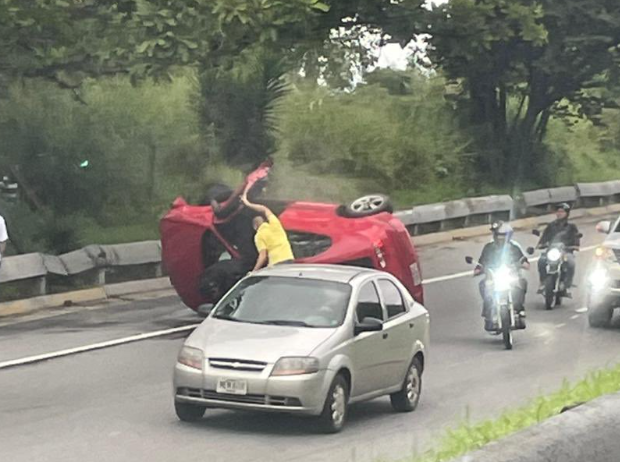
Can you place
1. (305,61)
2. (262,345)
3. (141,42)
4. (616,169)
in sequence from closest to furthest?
(262,345), (141,42), (305,61), (616,169)

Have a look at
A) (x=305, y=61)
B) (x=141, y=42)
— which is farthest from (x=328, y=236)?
(x=305, y=61)

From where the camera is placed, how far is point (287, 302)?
1351cm

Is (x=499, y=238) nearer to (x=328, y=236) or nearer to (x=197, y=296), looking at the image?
(x=328, y=236)

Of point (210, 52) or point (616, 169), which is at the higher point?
point (210, 52)

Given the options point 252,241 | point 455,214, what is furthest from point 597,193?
point 252,241

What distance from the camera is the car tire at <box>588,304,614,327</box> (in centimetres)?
2058

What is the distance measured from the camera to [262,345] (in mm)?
12516

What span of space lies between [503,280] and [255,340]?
6.95 metres

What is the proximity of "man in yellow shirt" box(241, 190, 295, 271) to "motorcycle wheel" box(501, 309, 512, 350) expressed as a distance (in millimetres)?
2780

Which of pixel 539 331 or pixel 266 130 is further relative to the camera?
pixel 266 130

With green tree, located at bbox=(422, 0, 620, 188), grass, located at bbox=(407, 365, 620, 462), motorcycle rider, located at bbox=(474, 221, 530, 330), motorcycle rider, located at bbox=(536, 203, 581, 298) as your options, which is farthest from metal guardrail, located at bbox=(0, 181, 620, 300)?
grass, located at bbox=(407, 365, 620, 462)

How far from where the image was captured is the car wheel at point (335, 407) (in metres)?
12.6

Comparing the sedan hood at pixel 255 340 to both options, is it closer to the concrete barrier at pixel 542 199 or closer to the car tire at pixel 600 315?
the car tire at pixel 600 315

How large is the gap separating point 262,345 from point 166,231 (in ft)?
25.9
